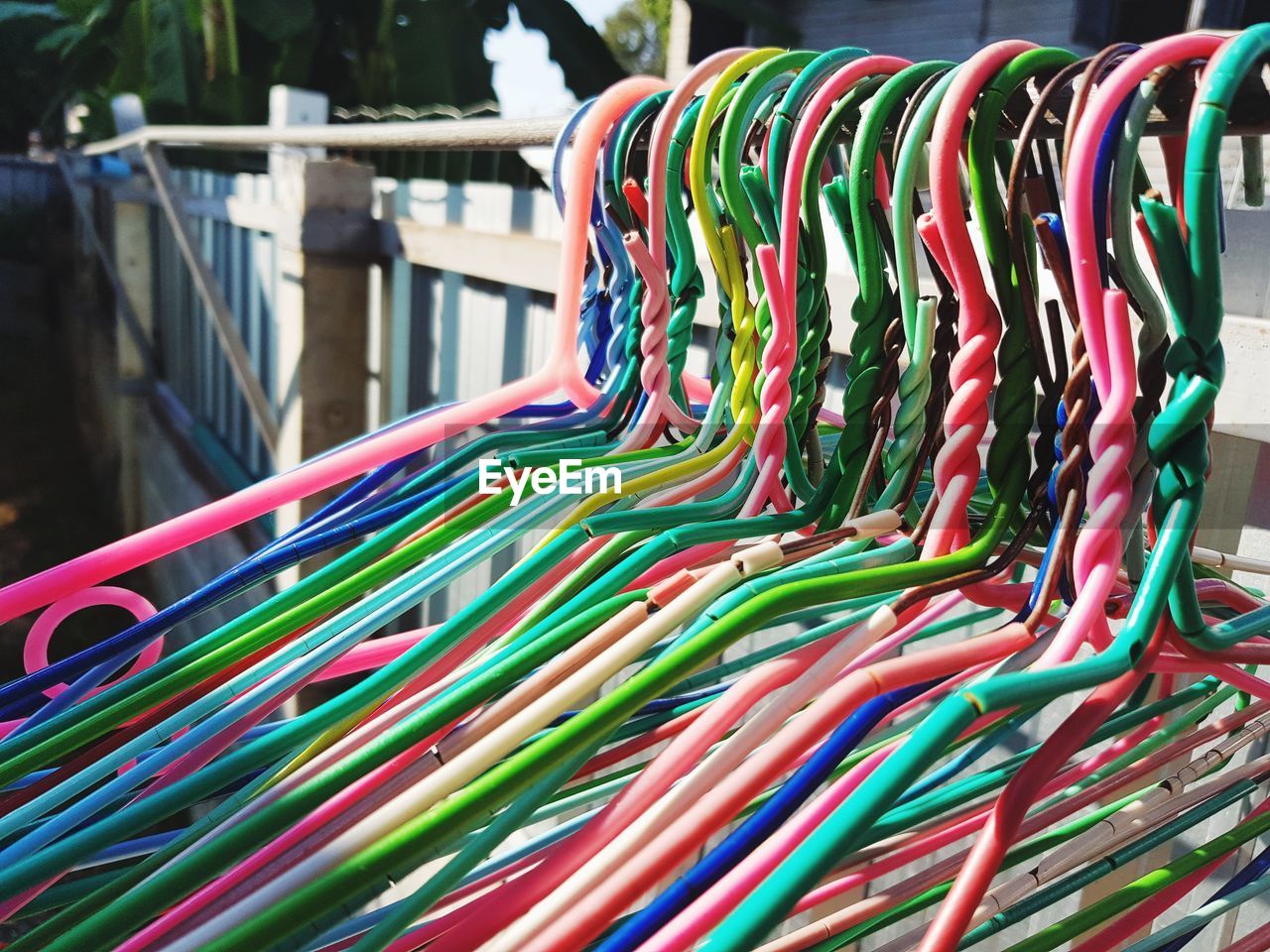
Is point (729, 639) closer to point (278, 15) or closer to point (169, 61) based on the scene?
point (278, 15)

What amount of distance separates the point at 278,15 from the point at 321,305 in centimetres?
367

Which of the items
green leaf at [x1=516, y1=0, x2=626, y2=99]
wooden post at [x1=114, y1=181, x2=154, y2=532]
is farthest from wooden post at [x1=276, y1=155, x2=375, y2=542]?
green leaf at [x1=516, y1=0, x2=626, y2=99]

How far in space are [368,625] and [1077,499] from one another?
30cm

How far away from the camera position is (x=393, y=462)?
1.90 feet

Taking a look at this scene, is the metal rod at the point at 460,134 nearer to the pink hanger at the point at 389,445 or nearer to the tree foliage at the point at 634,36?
the pink hanger at the point at 389,445

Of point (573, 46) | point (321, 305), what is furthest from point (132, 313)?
point (321, 305)

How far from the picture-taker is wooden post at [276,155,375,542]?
1700mm

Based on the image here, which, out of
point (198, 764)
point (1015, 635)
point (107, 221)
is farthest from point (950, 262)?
point (107, 221)

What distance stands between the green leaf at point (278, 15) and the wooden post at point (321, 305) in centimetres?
352

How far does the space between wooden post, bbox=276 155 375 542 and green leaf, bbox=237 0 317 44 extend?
3.52m

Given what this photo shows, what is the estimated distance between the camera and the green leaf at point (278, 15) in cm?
467

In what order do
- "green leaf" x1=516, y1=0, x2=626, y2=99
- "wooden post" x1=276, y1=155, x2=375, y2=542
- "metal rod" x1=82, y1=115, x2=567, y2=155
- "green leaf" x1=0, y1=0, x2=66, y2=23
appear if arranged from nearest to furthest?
"metal rod" x1=82, y1=115, x2=567, y2=155
"wooden post" x1=276, y1=155, x2=375, y2=542
"green leaf" x1=516, y1=0, x2=626, y2=99
"green leaf" x1=0, y1=0, x2=66, y2=23

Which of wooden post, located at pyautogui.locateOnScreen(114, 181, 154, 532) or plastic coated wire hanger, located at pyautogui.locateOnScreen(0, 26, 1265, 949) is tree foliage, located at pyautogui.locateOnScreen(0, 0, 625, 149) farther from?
plastic coated wire hanger, located at pyautogui.locateOnScreen(0, 26, 1265, 949)

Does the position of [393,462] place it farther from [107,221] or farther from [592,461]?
[107,221]
